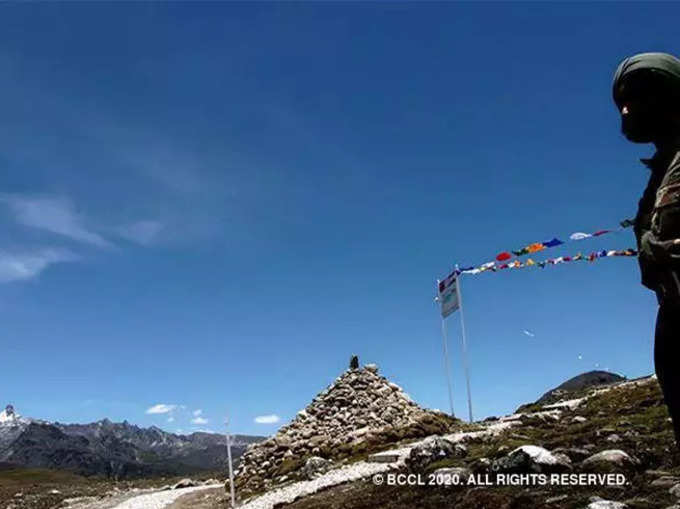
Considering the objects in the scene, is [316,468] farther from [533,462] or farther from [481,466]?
[533,462]

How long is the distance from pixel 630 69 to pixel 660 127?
518 mm

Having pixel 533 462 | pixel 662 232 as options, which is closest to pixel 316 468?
pixel 533 462

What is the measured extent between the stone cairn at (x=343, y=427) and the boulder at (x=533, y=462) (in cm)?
1324

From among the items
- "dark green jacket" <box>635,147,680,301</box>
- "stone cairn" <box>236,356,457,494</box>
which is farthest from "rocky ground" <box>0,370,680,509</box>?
"dark green jacket" <box>635,147,680,301</box>

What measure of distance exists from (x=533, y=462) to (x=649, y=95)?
9.49m

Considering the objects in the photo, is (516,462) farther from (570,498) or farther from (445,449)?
(445,449)

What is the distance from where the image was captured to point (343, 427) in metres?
31.5

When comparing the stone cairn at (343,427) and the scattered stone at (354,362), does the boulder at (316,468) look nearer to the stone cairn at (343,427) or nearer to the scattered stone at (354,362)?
the stone cairn at (343,427)

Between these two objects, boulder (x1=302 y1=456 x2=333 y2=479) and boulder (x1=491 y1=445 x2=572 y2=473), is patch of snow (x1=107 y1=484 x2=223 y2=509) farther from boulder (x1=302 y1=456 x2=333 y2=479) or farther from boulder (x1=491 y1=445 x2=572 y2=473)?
boulder (x1=491 y1=445 x2=572 y2=473)

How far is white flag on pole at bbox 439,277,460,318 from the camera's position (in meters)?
35.7

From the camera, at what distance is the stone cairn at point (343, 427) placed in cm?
2692

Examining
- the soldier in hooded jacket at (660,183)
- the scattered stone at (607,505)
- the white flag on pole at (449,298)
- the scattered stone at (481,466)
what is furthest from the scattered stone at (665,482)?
the white flag on pole at (449,298)

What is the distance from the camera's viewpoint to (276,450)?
97.4ft

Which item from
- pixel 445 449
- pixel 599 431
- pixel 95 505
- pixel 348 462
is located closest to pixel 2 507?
pixel 95 505
